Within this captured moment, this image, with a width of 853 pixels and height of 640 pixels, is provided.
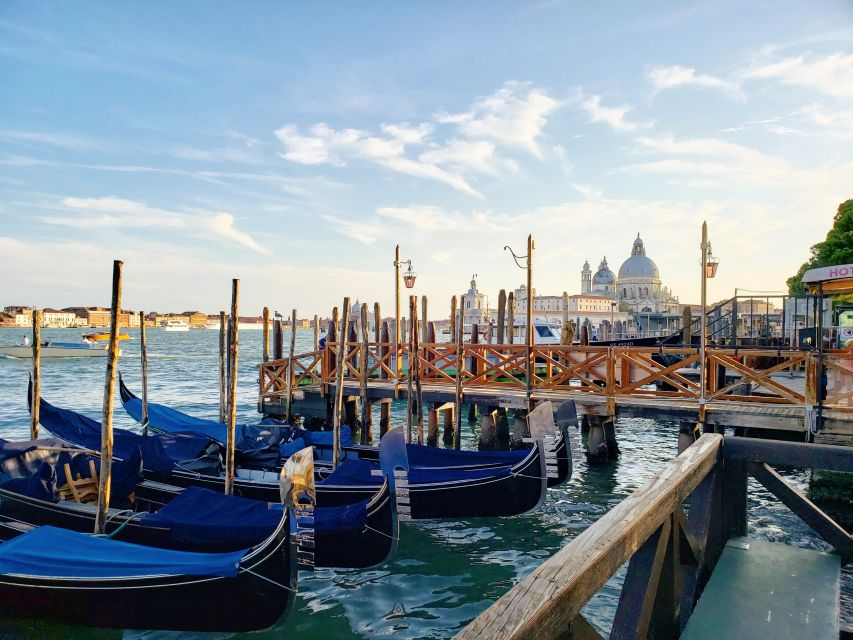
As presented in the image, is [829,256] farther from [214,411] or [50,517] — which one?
[50,517]

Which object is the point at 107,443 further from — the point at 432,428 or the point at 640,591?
the point at 432,428

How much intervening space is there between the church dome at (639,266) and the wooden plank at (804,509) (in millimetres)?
106775

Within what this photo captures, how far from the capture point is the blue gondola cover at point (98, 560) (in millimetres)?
5070

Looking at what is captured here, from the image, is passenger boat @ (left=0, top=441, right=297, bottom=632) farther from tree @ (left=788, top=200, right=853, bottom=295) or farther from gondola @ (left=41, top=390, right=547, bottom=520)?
tree @ (left=788, top=200, right=853, bottom=295)

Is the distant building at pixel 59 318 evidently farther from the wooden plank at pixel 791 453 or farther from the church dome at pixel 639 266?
the wooden plank at pixel 791 453

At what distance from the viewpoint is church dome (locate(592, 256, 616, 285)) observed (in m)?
112

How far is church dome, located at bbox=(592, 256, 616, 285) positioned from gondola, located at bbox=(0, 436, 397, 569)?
111m

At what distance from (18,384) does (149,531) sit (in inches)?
1197

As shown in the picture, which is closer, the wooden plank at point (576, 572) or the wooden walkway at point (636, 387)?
the wooden plank at point (576, 572)

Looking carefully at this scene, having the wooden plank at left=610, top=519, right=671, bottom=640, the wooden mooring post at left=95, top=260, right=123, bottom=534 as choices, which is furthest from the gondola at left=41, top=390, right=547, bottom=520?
the wooden plank at left=610, top=519, right=671, bottom=640

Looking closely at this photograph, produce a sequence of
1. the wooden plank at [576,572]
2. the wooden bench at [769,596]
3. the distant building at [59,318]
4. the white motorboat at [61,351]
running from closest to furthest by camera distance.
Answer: the wooden plank at [576,572] → the wooden bench at [769,596] → the white motorboat at [61,351] → the distant building at [59,318]

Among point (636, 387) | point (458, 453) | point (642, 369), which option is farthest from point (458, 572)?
point (642, 369)

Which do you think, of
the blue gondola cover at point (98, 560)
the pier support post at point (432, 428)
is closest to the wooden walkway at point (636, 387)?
the pier support post at point (432, 428)

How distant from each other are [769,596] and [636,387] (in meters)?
8.43
